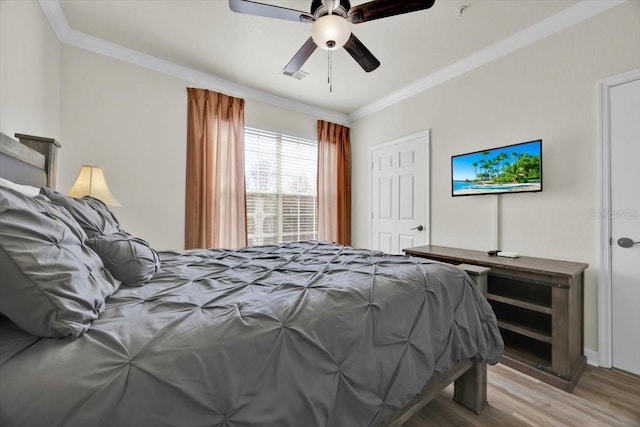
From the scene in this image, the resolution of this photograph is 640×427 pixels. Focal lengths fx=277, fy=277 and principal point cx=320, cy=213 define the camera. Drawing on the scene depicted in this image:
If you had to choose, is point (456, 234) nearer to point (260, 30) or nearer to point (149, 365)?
point (260, 30)

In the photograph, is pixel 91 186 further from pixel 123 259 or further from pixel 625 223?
pixel 625 223

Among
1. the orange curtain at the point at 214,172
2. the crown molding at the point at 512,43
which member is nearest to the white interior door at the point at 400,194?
the crown molding at the point at 512,43

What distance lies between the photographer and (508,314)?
7.81ft

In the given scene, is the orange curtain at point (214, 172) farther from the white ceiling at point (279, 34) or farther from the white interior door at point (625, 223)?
the white interior door at point (625, 223)

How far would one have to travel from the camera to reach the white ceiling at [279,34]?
221cm

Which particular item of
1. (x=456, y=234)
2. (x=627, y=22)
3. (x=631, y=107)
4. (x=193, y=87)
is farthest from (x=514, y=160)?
(x=193, y=87)

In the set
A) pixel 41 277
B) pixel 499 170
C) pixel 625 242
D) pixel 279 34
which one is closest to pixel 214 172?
pixel 279 34

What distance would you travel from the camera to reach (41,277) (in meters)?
0.70

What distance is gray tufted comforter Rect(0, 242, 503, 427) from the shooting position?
598 mm

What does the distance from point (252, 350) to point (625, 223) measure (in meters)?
2.67

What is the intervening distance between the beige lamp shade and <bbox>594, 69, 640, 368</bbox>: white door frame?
3.82 meters

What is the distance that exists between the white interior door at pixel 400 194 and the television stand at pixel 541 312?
3.27ft

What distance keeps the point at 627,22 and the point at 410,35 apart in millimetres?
1493

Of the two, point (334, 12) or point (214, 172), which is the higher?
point (334, 12)
